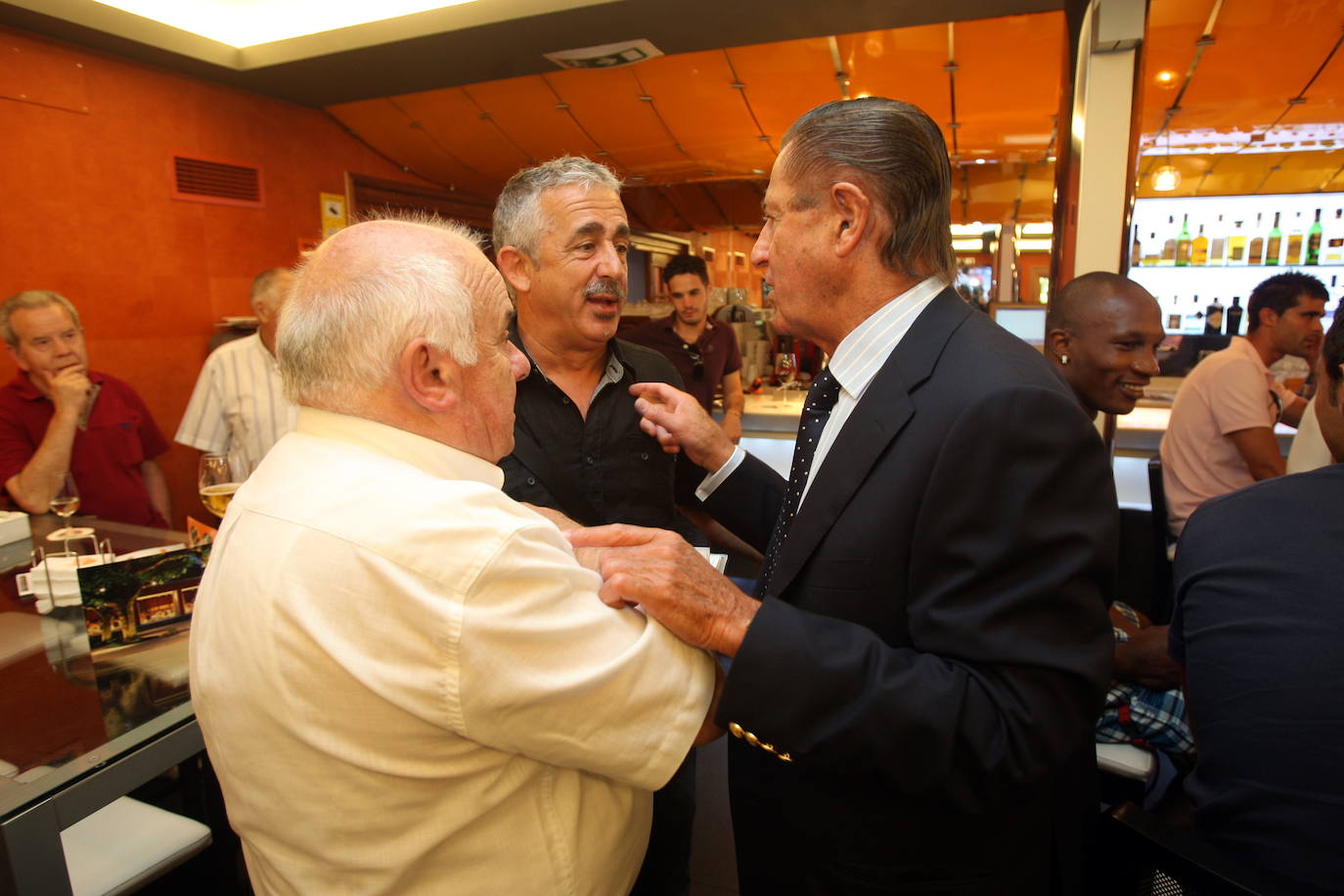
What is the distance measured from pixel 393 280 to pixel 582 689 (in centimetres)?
57

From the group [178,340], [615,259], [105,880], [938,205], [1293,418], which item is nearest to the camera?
[938,205]

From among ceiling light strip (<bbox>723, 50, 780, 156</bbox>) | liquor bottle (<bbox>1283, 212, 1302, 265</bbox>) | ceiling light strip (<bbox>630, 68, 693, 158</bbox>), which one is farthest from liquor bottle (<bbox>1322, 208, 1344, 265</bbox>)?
ceiling light strip (<bbox>630, 68, 693, 158</bbox>)

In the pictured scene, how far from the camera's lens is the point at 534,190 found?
2.01 m

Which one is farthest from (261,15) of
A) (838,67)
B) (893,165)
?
(893,165)

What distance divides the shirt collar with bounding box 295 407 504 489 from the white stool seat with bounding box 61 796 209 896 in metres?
1.25

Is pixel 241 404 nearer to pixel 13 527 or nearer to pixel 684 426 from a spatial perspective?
pixel 13 527

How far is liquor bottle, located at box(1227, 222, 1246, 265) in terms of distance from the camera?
19.1 ft

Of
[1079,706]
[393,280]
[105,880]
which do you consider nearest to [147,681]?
[105,880]

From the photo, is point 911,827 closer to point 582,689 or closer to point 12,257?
point 582,689

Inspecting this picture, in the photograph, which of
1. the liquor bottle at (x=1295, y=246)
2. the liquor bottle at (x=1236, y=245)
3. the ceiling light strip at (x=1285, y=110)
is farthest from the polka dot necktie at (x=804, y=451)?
the liquor bottle at (x=1236, y=245)

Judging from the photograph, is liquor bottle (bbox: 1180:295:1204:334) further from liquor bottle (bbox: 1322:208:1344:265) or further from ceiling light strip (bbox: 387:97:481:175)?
ceiling light strip (bbox: 387:97:481:175)

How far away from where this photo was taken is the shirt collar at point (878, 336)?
119cm

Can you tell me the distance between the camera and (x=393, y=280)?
98 cm

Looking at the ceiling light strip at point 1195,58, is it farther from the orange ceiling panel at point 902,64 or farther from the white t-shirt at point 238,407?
the white t-shirt at point 238,407
